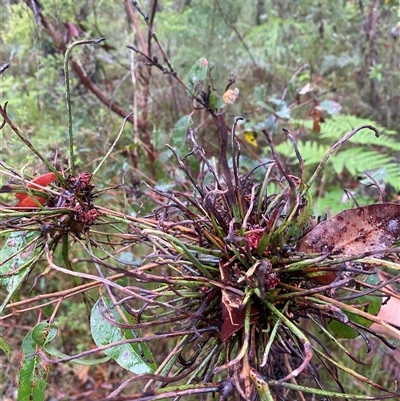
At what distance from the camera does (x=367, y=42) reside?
88.4 inches

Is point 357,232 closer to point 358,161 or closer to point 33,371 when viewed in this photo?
point 33,371

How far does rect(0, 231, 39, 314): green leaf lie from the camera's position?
18.4 inches

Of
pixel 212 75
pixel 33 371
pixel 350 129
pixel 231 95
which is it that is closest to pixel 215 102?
pixel 231 95

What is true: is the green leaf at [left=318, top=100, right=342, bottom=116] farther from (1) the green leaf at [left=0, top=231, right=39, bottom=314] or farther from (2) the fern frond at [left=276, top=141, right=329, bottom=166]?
(1) the green leaf at [left=0, top=231, right=39, bottom=314]

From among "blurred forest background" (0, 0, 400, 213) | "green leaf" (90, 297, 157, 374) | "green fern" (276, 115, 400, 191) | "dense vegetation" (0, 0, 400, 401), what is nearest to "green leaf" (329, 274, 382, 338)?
"dense vegetation" (0, 0, 400, 401)

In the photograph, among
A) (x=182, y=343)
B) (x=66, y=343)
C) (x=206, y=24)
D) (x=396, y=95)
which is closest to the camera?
(x=182, y=343)

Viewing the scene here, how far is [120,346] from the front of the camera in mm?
412

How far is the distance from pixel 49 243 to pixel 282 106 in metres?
0.80

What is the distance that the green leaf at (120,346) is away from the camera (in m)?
0.41

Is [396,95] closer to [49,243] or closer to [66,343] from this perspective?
[66,343]

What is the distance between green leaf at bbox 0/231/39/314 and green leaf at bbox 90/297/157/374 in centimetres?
10

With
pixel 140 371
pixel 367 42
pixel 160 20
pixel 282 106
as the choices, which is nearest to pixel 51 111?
pixel 160 20

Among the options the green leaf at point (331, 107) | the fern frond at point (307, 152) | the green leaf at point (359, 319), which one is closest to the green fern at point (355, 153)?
the fern frond at point (307, 152)

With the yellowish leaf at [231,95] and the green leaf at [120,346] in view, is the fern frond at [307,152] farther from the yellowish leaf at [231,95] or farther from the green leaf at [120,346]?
the green leaf at [120,346]
